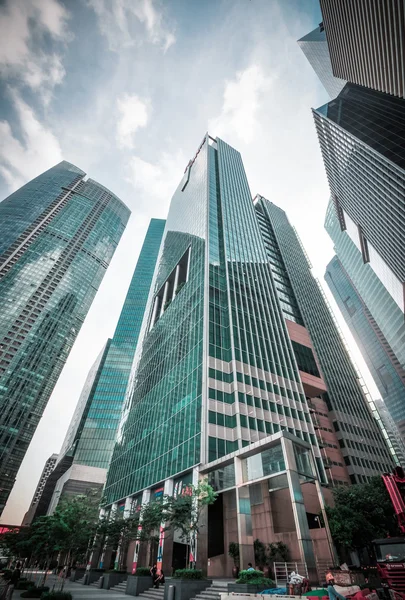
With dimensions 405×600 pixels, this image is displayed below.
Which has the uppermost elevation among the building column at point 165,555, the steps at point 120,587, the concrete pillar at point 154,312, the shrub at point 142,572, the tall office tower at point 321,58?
the tall office tower at point 321,58

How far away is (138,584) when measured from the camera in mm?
24281

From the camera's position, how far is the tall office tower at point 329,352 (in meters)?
71.1

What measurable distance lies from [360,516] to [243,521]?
51.8ft

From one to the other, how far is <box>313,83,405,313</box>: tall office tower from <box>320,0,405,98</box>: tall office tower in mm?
6790

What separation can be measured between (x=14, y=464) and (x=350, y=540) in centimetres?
11940

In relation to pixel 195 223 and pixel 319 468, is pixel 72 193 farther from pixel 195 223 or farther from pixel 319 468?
pixel 319 468

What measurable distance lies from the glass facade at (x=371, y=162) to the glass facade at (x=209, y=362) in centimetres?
2594

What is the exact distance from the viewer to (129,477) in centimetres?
5116

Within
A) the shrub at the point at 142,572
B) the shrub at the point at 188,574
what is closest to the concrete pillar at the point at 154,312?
the shrub at the point at 142,572

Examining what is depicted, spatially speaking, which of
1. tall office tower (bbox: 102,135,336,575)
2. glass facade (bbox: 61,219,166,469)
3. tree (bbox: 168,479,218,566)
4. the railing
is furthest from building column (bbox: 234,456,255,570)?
glass facade (bbox: 61,219,166,469)

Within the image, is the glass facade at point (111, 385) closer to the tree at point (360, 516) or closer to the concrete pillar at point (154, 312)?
the concrete pillar at point (154, 312)

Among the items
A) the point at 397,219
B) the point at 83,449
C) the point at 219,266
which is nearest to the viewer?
the point at 397,219

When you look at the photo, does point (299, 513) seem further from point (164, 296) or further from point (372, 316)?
point (372, 316)

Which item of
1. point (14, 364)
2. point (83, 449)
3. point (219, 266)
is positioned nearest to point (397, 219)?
point (219, 266)
